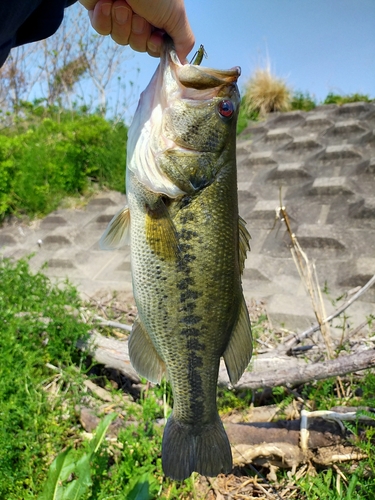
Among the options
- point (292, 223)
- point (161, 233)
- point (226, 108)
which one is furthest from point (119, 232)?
point (292, 223)

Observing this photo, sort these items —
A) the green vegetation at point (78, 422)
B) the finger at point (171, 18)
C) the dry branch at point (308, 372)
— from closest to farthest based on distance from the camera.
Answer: the finger at point (171, 18) < the green vegetation at point (78, 422) < the dry branch at point (308, 372)

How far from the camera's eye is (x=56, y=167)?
8977 mm

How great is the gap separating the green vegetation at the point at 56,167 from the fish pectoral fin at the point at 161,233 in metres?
7.43

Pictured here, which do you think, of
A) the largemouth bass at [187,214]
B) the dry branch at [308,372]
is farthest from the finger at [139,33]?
the dry branch at [308,372]

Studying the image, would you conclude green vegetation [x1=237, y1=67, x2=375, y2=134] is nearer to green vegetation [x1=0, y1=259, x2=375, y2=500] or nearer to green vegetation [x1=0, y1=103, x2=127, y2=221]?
green vegetation [x1=0, y1=103, x2=127, y2=221]

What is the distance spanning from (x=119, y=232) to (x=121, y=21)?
2.81 ft

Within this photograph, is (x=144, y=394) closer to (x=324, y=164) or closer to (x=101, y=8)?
(x=101, y=8)

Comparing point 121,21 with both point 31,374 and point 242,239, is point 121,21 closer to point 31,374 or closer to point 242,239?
point 242,239

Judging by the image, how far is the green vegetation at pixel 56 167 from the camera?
8.84 meters

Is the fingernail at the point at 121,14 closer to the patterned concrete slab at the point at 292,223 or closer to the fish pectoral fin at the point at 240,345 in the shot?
the fish pectoral fin at the point at 240,345

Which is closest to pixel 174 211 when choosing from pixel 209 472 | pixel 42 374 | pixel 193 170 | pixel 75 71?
pixel 193 170

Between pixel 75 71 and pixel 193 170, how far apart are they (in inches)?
650

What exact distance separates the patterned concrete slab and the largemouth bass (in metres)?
2.22

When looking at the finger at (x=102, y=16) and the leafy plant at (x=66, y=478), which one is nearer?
the finger at (x=102, y=16)
